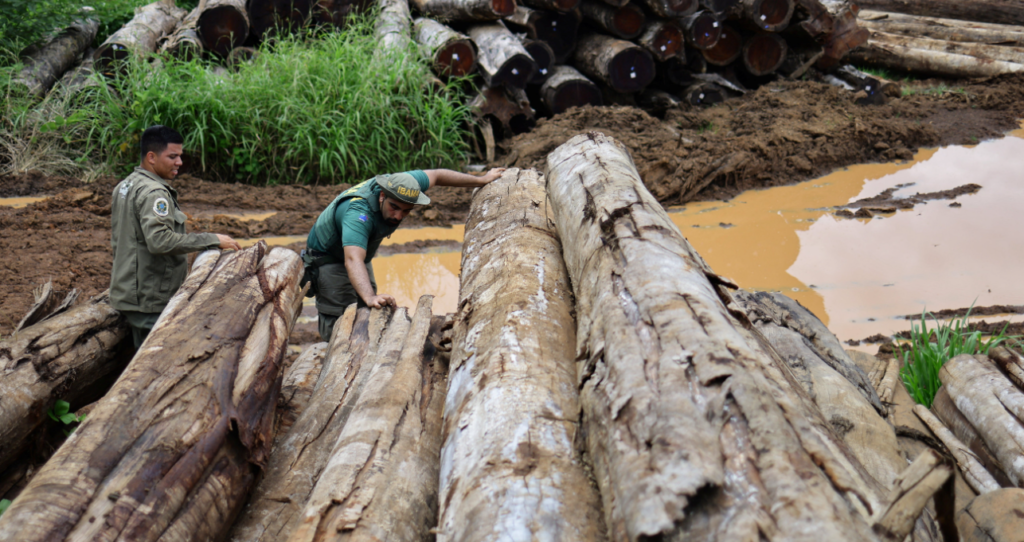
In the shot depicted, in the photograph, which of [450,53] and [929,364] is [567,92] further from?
[929,364]

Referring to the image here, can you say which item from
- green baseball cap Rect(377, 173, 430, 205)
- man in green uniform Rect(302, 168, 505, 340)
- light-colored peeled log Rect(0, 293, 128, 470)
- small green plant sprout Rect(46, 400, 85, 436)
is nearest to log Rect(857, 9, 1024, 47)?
man in green uniform Rect(302, 168, 505, 340)

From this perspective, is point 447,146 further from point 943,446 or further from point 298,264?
point 943,446

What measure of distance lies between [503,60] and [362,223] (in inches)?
168

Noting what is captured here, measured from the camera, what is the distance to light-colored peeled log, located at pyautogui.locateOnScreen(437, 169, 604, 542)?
1.47m

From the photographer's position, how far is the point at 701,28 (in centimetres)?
812

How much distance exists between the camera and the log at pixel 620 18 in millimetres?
7902

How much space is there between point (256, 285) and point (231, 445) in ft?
2.98

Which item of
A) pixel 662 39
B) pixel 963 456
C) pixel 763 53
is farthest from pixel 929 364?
pixel 763 53

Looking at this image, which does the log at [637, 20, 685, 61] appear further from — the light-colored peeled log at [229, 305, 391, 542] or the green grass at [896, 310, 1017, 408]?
the light-colored peeled log at [229, 305, 391, 542]

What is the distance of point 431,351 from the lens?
2.75 metres

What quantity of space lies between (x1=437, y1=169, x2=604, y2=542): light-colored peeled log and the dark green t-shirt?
2.67ft

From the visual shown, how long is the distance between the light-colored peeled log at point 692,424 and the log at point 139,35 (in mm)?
7642

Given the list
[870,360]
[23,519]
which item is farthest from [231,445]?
[870,360]

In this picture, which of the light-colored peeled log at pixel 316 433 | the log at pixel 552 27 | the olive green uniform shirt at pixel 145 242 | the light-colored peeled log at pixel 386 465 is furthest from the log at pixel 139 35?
the light-colored peeled log at pixel 386 465
